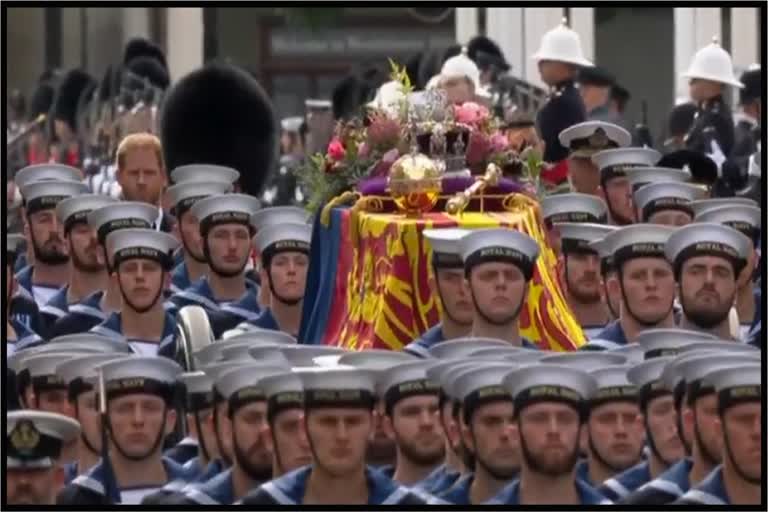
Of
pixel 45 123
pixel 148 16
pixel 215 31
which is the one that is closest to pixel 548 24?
pixel 45 123

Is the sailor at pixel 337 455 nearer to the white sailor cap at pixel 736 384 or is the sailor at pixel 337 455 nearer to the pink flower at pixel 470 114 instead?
the white sailor cap at pixel 736 384

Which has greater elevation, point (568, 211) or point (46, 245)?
point (568, 211)

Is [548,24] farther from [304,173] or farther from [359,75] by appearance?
[304,173]

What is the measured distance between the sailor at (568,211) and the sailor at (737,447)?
4.65 metres

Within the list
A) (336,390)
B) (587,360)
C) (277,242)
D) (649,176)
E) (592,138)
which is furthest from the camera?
(592,138)

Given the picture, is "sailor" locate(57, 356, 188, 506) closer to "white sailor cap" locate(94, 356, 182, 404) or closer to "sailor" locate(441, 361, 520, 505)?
"white sailor cap" locate(94, 356, 182, 404)

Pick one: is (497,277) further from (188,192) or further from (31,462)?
(188,192)

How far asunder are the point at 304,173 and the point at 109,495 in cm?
398

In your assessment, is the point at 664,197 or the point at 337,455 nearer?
the point at 337,455

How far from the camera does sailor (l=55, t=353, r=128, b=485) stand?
15.1 m

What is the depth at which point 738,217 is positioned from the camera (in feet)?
59.3

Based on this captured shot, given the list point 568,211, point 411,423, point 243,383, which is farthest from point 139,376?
point 568,211

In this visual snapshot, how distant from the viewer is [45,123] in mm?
34750

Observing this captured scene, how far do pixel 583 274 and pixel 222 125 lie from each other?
18.5 feet
